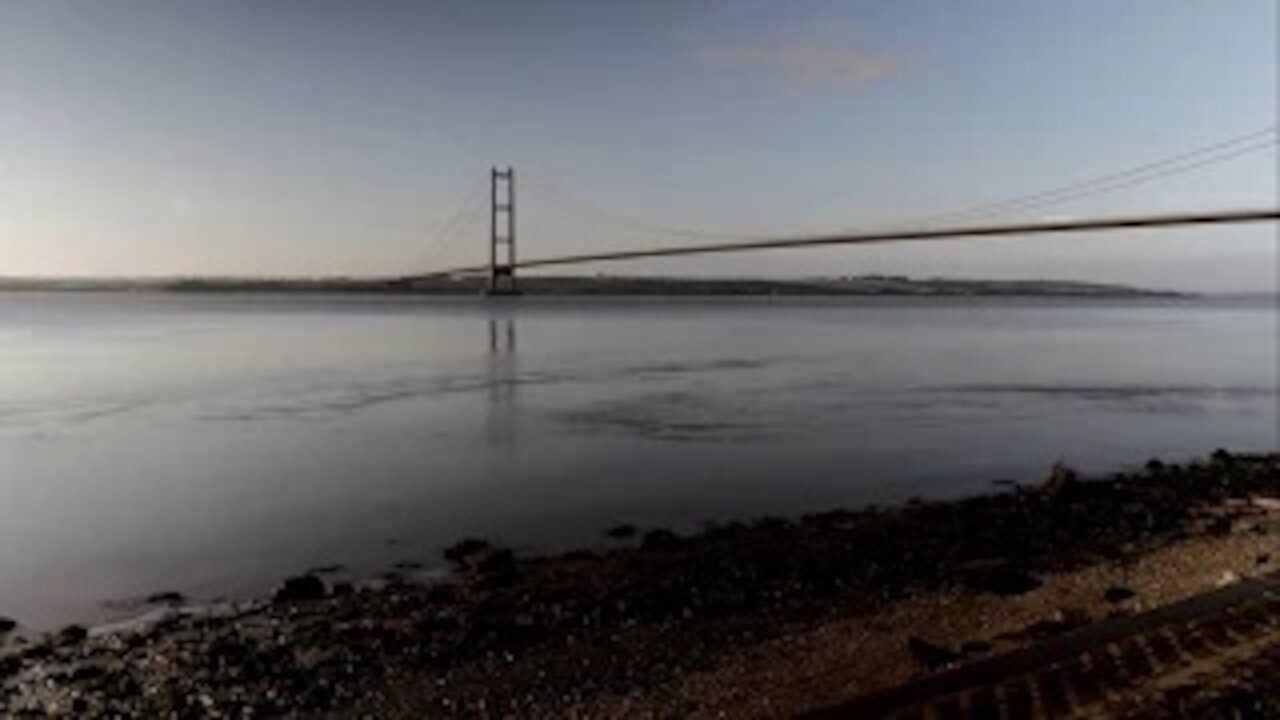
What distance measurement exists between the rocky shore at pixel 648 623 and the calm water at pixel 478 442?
1.32 metres

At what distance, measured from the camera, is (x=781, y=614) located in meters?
9.35

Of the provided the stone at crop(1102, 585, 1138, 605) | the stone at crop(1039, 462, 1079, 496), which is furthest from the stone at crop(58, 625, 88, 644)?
the stone at crop(1039, 462, 1079, 496)

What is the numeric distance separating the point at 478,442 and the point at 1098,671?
1486 centimetres

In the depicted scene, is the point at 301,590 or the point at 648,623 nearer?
the point at 648,623

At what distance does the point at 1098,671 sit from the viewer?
6855 millimetres

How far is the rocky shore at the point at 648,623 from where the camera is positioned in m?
7.55

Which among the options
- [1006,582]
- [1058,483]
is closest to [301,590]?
[1006,582]

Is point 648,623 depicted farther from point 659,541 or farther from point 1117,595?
point 1117,595

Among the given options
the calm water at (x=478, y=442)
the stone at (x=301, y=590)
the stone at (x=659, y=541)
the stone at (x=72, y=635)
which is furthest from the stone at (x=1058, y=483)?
the stone at (x=72, y=635)

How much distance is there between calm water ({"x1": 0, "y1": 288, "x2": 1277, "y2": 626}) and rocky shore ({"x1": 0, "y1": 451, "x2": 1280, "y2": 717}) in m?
1.32

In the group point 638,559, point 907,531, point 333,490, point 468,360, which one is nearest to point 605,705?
point 638,559

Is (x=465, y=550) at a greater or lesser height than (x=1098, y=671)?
lesser

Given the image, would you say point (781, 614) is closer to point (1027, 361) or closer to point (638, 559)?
point (638, 559)

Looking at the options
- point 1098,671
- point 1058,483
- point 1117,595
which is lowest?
point 1058,483
